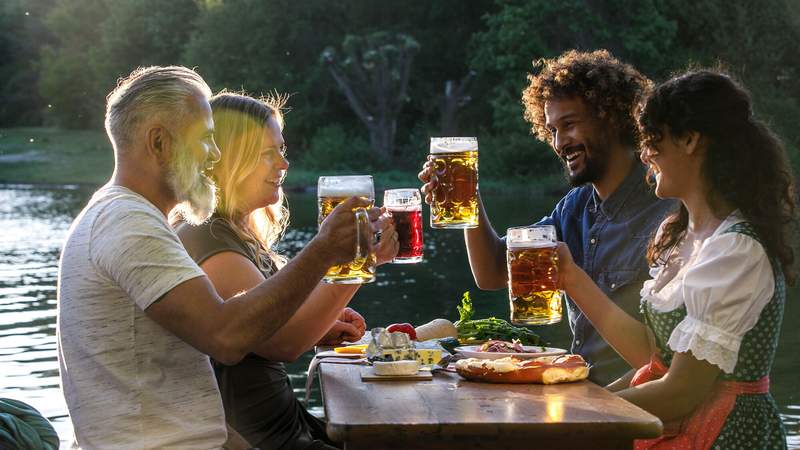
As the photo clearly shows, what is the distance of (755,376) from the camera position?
270 centimetres

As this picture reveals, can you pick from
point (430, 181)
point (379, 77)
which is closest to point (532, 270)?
point (430, 181)

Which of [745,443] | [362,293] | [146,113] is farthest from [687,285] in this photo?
[362,293]

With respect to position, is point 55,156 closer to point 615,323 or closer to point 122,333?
point 615,323

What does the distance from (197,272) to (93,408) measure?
338mm

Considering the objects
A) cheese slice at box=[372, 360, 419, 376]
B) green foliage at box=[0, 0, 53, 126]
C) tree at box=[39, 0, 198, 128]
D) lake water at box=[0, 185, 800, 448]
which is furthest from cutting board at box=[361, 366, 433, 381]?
green foliage at box=[0, 0, 53, 126]

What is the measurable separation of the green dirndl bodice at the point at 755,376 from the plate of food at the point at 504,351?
0.37 meters

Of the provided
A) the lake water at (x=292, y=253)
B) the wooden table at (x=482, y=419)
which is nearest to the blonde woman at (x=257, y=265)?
the wooden table at (x=482, y=419)

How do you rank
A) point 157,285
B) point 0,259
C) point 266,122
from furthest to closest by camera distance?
point 0,259 → point 266,122 → point 157,285

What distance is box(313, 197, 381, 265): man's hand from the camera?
2529 millimetres

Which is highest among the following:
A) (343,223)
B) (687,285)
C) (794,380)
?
(343,223)

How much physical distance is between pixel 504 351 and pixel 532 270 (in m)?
0.28

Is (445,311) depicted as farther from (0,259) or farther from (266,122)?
(266,122)

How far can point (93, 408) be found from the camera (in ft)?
8.05

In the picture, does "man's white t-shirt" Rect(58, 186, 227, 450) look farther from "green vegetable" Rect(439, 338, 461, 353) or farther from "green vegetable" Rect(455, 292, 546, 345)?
"green vegetable" Rect(455, 292, 546, 345)
